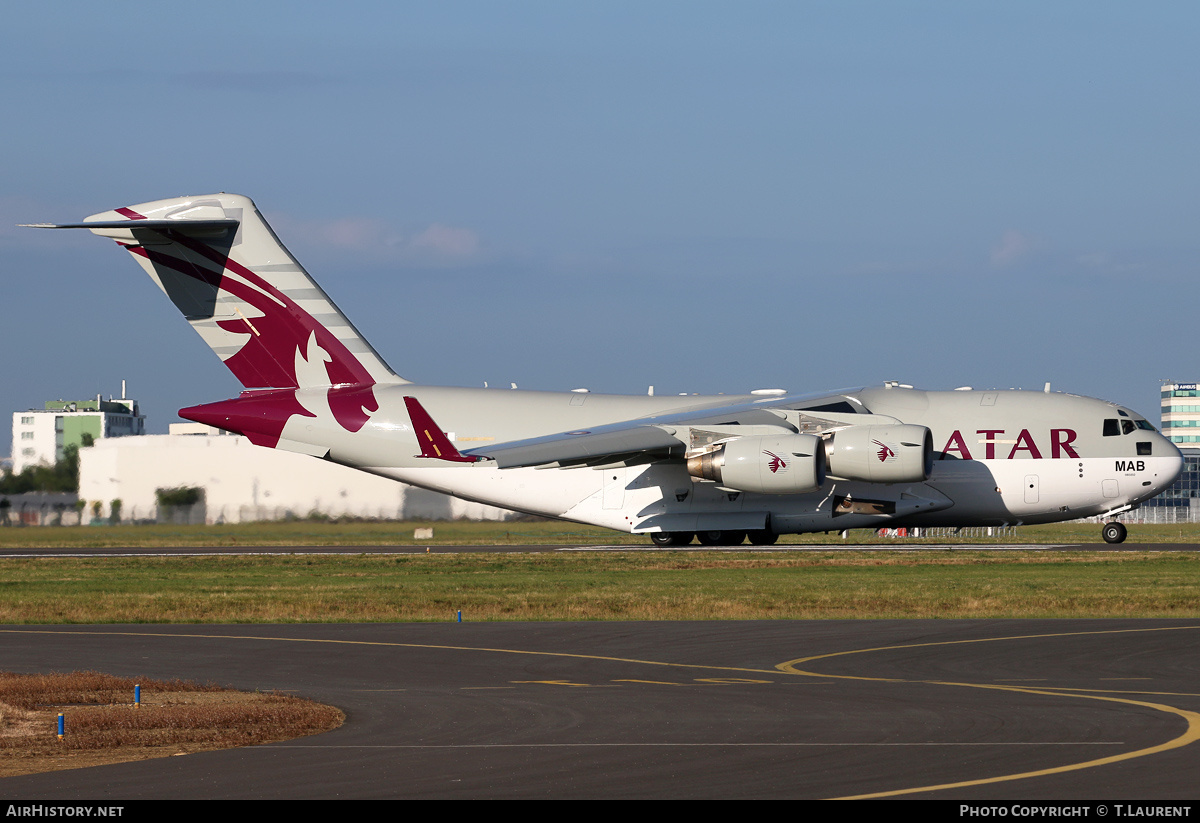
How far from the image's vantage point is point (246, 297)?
39469mm

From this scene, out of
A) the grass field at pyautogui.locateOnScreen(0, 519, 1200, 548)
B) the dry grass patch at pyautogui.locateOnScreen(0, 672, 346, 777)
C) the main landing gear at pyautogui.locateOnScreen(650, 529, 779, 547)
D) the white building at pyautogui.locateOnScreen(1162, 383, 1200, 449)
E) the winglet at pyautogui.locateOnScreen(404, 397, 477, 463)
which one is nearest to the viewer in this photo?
the dry grass patch at pyautogui.locateOnScreen(0, 672, 346, 777)

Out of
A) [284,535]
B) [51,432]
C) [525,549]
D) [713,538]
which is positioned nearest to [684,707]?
[713,538]

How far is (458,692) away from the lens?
46.7 ft

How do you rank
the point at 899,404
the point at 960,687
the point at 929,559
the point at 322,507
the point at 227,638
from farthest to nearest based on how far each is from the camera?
the point at 322,507 < the point at 899,404 < the point at 929,559 < the point at 227,638 < the point at 960,687

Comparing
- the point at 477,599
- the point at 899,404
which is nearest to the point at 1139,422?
the point at 899,404

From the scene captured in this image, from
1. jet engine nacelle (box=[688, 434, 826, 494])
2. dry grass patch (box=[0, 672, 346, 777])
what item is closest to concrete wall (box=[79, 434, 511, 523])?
jet engine nacelle (box=[688, 434, 826, 494])

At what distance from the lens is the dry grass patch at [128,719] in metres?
10.8

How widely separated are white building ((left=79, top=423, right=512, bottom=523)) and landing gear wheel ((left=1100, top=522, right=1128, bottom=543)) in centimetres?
1798

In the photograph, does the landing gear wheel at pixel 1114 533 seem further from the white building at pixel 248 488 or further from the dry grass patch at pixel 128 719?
the dry grass patch at pixel 128 719

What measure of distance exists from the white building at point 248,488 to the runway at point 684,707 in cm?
2380

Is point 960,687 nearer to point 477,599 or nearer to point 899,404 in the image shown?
point 477,599

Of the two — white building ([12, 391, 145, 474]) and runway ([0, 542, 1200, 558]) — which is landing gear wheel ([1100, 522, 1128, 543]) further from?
A: white building ([12, 391, 145, 474])

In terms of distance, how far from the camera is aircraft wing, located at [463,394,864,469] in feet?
110

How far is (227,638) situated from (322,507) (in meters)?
26.1
